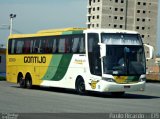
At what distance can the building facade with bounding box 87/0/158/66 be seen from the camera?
468 ft

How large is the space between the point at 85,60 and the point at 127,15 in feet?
392

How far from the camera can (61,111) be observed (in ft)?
53.0

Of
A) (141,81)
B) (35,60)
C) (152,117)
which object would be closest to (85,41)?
(141,81)

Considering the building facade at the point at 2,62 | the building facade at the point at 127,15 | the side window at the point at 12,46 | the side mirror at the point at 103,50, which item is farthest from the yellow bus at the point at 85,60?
the building facade at the point at 127,15

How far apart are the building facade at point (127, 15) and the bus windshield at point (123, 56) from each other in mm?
115808

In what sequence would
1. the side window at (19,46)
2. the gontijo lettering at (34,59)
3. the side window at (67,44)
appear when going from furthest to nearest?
the side window at (19,46) → the gontijo lettering at (34,59) → the side window at (67,44)

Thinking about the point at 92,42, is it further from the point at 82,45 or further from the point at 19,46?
the point at 19,46

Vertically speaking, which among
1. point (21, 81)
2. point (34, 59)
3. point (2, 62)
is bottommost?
point (21, 81)

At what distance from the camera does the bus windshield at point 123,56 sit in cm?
2420

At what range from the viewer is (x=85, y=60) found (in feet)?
83.5

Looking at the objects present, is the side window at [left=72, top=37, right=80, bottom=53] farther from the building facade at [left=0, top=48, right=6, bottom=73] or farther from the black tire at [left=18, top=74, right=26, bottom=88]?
the building facade at [left=0, top=48, right=6, bottom=73]

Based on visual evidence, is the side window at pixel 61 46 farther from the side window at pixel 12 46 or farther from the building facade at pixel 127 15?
the building facade at pixel 127 15

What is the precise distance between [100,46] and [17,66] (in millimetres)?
9565

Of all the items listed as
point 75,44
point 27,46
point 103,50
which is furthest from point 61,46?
point 103,50
